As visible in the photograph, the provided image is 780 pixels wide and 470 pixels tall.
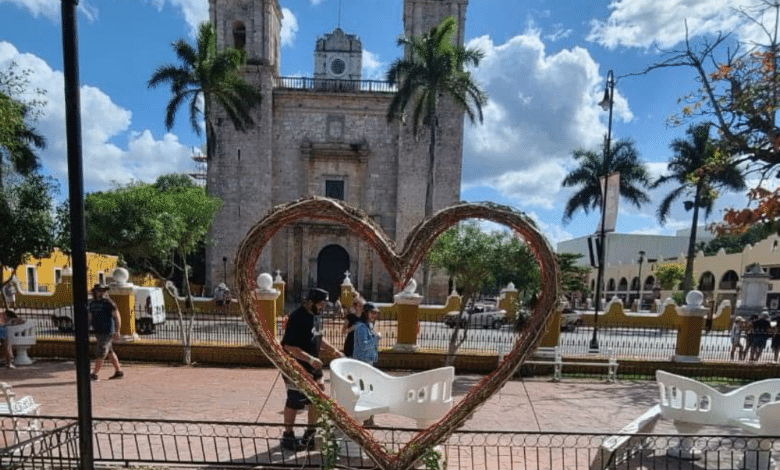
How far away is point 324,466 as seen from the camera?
3033mm

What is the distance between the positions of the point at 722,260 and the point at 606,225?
27.2m

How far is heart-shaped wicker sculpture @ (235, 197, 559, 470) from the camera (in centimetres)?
288

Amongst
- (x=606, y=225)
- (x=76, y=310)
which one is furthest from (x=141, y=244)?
(x=606, y=225)

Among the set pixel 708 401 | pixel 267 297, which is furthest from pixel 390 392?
pixel 267 297

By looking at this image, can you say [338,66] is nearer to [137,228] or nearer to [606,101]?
[606,101]

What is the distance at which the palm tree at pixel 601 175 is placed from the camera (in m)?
24.9

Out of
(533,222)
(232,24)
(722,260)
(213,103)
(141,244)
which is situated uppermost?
(232,24)

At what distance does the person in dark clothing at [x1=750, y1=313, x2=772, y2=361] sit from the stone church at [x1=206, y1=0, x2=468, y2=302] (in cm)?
A: 1447

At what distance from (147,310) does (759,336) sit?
15.4 m

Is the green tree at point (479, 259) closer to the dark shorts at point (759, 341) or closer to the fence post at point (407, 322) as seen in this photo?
the fence post at point (407, 322)

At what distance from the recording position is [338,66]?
45344 millimetres

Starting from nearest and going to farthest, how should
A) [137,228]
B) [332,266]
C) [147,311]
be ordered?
[137,228]
[147,311]
[332,266]

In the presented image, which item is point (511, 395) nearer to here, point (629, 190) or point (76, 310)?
point (76, 310)

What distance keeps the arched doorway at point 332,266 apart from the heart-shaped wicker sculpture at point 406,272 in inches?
833
